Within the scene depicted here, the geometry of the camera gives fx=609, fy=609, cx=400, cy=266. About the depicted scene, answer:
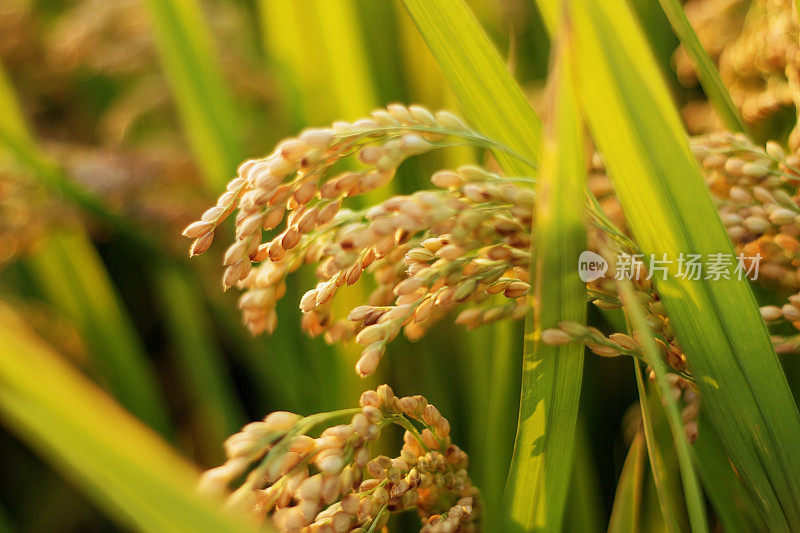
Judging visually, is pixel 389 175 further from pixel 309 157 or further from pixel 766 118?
pixel 766 118

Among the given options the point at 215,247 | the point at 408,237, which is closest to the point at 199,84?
the point at 215,247

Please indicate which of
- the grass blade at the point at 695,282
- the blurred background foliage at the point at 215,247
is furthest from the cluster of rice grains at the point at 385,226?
the blurred background foliage at the point at 215,247

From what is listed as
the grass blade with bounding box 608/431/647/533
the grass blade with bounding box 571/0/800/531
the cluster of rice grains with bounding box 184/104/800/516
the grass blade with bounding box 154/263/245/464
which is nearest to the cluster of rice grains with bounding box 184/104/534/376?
the cluster of rice grains with bounding box 184/104/800/516

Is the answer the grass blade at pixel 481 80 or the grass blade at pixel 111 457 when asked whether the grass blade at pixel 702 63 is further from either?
the grass blade at pixel 111 457

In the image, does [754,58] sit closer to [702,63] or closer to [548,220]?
[702,63]

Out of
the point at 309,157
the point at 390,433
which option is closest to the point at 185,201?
the point at 390,433

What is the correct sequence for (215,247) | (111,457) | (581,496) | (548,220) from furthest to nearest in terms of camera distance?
(215,247) → (581,496) → (548,220) → (111,457)
